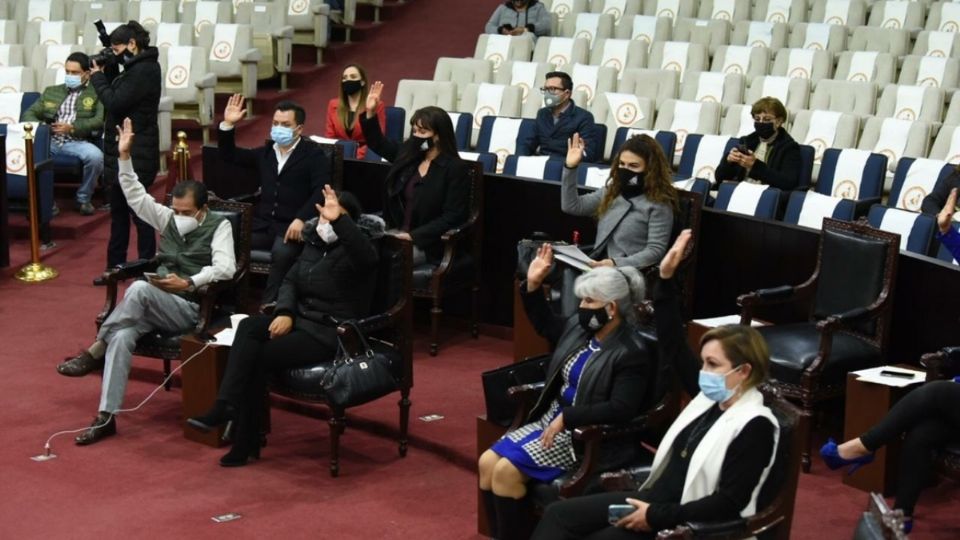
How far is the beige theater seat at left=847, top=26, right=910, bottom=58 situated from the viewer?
9.59 meters

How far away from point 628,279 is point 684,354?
32 centimetres

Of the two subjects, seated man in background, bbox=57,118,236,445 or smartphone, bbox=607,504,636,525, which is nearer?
smartphone, bbox=607,504,636,525

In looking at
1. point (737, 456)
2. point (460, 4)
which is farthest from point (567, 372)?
point (460, 4)

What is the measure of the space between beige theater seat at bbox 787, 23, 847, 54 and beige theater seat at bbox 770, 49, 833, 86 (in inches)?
9.2

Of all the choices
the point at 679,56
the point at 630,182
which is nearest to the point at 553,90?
the point at 630,182

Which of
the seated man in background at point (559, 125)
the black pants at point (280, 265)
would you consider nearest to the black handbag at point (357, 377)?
the black pants at point (280, 265)

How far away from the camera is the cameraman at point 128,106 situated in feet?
24.6

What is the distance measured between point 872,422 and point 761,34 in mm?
5257

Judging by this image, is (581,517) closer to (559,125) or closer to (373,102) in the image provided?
(373,102)

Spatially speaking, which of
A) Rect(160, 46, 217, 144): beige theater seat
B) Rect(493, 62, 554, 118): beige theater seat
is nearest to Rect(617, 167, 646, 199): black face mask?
Rect(493, 62, 554, 118): beige theater seat

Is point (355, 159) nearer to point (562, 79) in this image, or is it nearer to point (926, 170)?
point (562, 79)

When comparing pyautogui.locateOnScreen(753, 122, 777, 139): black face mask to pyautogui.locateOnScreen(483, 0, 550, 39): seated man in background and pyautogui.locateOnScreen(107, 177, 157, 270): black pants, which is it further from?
pyautogui.locateOnScreen(483, 0, 550, 39): seated man in background

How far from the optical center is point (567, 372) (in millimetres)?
4602

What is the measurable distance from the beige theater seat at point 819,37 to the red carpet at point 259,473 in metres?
3.90
